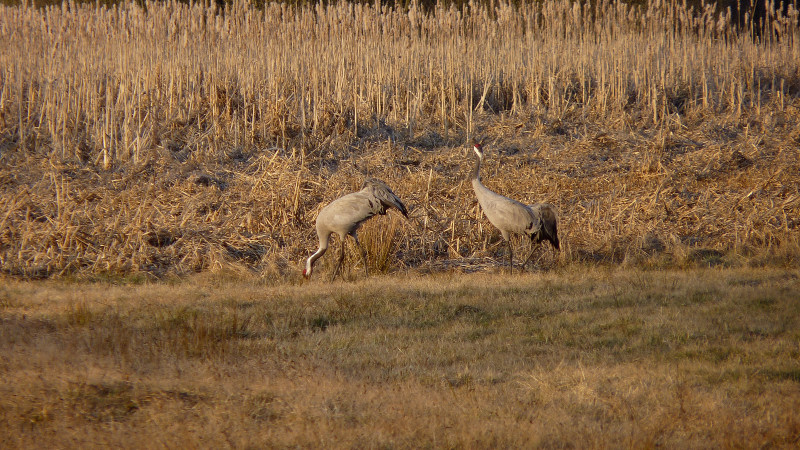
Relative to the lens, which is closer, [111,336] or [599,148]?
[111,336]

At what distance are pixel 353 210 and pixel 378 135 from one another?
4442mm

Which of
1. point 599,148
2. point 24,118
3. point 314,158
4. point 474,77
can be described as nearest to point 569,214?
point 599,148

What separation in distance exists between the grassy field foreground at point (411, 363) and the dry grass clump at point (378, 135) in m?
1.46

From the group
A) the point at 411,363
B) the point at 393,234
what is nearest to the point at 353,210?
the point at 393,234

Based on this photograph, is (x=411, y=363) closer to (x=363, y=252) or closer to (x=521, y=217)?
(x=521, y=217)

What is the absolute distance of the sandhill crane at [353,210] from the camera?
349 inches

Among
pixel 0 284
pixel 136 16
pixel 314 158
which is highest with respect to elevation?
pixel 136 16

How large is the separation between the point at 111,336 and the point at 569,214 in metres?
6.57

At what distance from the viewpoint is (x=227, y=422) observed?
4379 mm

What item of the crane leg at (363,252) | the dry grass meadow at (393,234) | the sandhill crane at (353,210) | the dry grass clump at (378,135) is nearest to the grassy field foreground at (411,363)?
the dry grass meadow at (393,234)

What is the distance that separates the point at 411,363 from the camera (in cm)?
573

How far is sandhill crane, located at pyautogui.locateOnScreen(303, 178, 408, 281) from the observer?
29.1 feet

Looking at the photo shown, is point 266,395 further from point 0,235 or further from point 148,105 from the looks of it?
point 148,105

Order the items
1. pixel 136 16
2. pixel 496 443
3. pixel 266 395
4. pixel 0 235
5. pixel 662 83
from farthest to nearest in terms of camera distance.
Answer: pixel 136 16, pixel 662 83, pixel 0 235, pixel 266 395, pixel 496 443
